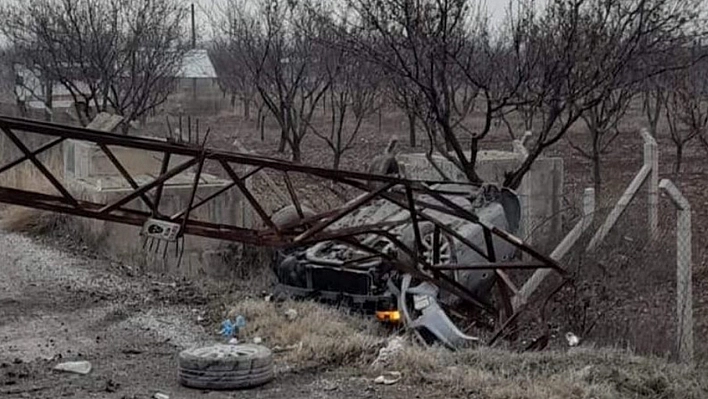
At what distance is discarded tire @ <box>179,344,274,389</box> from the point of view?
5.73 m

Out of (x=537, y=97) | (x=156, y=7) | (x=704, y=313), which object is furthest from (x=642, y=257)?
(x=156, y=7)

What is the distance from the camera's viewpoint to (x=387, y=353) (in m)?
6.11

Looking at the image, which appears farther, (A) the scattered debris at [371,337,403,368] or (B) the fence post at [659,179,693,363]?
(B) the fence post at [659,179,693,363]

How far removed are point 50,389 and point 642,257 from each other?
606 cm

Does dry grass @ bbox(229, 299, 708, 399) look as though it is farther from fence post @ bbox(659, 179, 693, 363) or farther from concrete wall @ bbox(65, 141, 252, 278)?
concrete wall @ bbox(65, 141, 252, 278)

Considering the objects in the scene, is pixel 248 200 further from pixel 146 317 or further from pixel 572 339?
pixel 572 339

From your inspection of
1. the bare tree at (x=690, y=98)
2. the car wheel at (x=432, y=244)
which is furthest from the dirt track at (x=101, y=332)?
the bare tree at (x=690, y=98)

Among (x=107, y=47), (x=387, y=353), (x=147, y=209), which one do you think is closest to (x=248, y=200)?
(x=387, y=353)

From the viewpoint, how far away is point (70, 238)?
1152 cm

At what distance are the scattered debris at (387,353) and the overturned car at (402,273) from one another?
0.84m

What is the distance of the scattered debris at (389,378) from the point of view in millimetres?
5766

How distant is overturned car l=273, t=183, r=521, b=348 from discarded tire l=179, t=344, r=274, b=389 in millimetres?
1691

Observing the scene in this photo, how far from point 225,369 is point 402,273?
94.6 inches

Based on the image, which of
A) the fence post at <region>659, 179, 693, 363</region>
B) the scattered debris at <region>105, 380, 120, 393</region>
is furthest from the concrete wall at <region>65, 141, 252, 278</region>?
the fence post at <region>659, 179, 693, 363</region>
